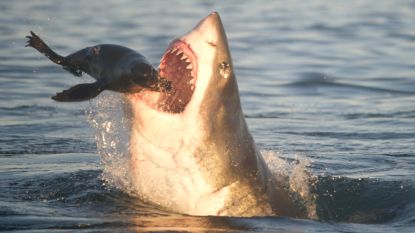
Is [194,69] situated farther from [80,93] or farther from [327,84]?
[327,84]

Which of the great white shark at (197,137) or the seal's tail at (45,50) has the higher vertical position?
the seal's tail at (45,50)

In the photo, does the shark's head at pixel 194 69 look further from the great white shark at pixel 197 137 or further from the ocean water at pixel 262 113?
the ocean water at pixel 262 113

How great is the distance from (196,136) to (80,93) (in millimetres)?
671

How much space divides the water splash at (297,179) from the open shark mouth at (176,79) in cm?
100

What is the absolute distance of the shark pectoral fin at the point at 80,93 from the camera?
17.0ft

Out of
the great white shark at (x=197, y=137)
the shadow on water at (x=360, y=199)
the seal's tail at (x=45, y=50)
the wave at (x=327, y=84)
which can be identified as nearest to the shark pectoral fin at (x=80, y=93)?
the great white shark at (x=197, y=137)

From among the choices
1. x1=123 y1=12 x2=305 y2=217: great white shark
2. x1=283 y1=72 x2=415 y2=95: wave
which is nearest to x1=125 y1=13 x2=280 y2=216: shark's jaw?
x1=123 y1=12 x2=305 y2=217: great white shark

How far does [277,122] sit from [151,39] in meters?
6.55

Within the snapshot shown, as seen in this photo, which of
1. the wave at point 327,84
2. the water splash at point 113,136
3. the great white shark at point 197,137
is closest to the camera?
the great white shark at point 197,137

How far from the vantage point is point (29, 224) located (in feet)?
18.0

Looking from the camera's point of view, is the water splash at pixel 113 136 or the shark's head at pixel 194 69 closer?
the shark's head at pixel 194 69

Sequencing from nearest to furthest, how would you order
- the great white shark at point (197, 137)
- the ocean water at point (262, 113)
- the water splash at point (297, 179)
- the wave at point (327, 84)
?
the great white shark at point (197, 137) < the ocean water at point (262, 113) < the water splash at point (297, 179) < the wave at point (327, 84)

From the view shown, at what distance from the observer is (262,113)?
10.9m

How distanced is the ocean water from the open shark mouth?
459 mm
